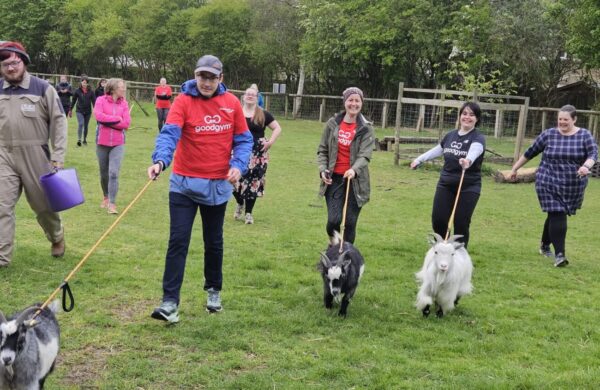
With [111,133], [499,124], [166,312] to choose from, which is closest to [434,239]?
[166,312]

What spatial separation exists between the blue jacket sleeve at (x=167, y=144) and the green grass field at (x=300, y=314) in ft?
4.54

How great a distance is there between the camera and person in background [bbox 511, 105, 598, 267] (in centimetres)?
768

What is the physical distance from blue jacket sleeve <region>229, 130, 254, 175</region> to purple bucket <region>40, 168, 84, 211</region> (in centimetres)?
171

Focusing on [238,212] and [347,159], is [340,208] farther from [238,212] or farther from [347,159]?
[238,212]

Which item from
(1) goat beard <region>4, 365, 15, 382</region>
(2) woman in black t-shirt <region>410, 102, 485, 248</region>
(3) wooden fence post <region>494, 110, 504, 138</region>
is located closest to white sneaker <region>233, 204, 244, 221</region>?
(2) woman in black t-shirt <region>410, 102, 485, 248</region>

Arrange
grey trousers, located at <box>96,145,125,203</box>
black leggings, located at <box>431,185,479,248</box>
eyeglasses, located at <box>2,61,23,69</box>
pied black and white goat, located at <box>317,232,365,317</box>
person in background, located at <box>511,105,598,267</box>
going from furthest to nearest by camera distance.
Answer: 1. grey trousers, located at <box>96,145,125,203</box>
2. person in background, located at <box>511,105,598,267</box>
3. black leggings, located at <box>431,185,479,248</box>
4. eyeglasses, located at <box>2,61,23,69</box>
5. pied black and white goat, located at <box>317,232,365,317</box>

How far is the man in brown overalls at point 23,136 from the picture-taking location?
5902 mm

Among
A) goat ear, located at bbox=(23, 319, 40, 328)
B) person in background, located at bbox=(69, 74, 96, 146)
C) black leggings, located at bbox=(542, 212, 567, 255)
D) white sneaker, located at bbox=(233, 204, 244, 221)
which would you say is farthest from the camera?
person in background, located at bbox=(69, 74, 96, 146)

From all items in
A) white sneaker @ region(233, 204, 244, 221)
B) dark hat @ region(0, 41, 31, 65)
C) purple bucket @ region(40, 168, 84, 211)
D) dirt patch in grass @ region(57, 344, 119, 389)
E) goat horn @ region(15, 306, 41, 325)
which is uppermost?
dark hat @ region(0, 41, 31, 65)

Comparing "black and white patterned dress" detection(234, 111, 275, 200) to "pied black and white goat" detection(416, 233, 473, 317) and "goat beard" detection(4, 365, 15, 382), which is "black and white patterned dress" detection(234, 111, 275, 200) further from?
"goat beard" detection(4, 365, 15, 382)

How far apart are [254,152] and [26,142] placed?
375 cm

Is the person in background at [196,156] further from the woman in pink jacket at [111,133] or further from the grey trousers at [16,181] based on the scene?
the woman in pink jacket at [111,133]

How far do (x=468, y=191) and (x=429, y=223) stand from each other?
3607 millimetres

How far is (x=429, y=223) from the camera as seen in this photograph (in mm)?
10250
